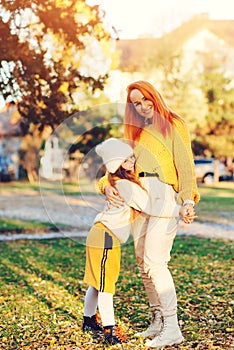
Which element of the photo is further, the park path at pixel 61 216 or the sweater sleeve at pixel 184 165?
the park path at pixel 61 216

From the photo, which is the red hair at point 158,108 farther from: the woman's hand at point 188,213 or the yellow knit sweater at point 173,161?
the woman's hand at point 188,213

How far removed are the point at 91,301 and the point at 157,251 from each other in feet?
2.30

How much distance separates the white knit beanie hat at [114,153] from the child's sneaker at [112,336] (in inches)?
44.0

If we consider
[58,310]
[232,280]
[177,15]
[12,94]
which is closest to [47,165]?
[58,310]

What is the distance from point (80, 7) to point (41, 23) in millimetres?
604

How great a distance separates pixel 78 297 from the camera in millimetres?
6371

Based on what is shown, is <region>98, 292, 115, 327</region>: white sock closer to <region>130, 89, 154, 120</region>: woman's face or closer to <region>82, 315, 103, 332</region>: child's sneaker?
<region>82, 315, 103, 332</region>: child's sneaker

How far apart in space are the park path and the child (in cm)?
154


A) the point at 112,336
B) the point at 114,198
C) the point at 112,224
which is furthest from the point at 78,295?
the point at 114,198

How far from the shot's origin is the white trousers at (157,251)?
4352 millimetres

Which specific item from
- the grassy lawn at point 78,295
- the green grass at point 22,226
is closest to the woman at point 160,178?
the grassy lawn at point 78,295

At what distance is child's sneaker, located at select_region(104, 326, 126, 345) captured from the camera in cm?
443

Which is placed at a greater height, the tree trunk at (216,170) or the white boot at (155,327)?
the tree trunk at (216,170)

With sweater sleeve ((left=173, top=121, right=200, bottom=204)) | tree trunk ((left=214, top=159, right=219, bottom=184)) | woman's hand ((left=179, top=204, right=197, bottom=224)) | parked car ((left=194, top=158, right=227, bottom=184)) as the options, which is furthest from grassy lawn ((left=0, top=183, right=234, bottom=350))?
parked car ((left=194, top=158, right=227, bottom=184))
